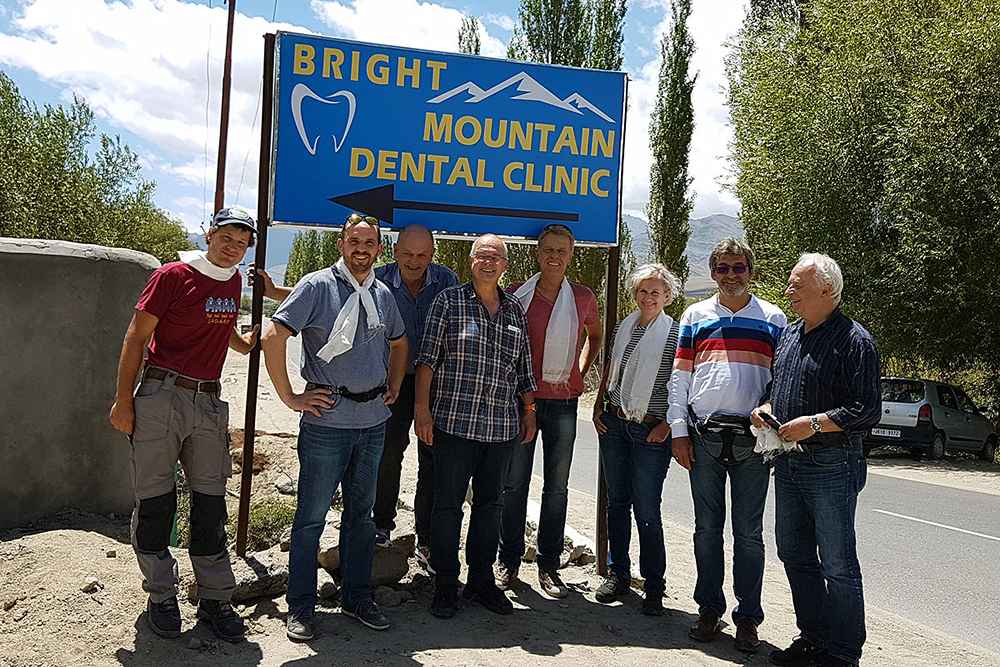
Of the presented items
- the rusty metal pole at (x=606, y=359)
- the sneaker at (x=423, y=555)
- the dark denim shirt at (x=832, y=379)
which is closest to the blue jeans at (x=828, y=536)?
the dark denim shirt at (x=832, y=379)

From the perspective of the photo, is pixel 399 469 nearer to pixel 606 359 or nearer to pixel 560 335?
pixel 560 335

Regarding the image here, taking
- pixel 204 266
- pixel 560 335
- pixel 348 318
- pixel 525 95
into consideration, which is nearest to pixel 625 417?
pixel 560 335

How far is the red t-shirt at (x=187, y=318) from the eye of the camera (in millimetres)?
3932

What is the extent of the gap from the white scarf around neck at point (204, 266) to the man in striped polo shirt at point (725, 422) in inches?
99.7

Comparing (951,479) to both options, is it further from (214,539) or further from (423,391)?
(214,539)

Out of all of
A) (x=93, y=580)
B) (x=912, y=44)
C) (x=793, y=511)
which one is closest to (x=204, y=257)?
(x=93, y=580)

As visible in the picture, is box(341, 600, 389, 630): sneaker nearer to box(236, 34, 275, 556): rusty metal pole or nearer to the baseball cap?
box(236, 34, 275, 556): rusty metal pole

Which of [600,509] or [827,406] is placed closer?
[827,406]

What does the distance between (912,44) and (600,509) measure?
597 inches

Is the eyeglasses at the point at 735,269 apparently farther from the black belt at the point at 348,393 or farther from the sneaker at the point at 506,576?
the sneaker at the point at 506,576

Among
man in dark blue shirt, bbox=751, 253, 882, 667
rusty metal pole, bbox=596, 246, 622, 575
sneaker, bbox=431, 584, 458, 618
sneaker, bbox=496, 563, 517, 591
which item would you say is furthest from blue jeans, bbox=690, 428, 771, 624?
sneaker, bbox=431, 584, 458, 618

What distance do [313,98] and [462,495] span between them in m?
2.69

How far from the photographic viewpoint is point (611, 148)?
591 centimetres

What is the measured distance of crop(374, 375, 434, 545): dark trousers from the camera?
5.14 metres
